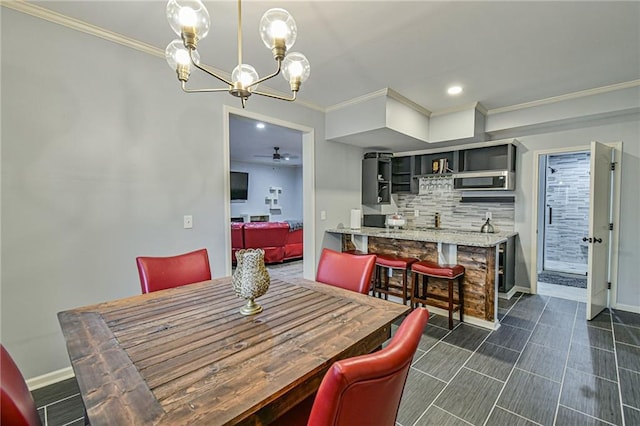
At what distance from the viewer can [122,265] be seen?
235 centimetres

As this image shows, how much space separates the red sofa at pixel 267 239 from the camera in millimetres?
5648

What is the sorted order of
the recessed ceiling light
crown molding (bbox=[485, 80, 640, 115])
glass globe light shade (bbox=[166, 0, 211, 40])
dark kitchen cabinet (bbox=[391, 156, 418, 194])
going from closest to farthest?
1. glass globe light shade (bbox=[166, 0, 211, 40])
2. crown molding (bbox=[485, 80, 640, 115])
3. the recessed ceiling light
4. dark kitchen cabinet (bbox=[391, 156, 418, 194])

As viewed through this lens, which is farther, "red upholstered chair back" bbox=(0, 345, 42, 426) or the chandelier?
the chandelier

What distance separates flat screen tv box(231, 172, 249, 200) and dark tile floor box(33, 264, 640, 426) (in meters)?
6.62

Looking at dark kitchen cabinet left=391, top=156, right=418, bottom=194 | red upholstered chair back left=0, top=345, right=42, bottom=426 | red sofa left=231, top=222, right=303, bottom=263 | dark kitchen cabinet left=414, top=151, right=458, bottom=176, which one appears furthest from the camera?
red sofa left=231, top=222, right=303, bottom=263

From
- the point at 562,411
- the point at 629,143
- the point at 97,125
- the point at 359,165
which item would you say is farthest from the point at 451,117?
the point at 97,125

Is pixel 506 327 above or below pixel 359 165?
below

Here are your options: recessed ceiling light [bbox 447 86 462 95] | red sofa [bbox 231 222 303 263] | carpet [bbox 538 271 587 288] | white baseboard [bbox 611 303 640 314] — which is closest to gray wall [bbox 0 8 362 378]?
recessed ceiling light [bbox 447 86 462 95]

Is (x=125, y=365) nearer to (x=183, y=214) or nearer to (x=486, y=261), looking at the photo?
(x=183, y=214)

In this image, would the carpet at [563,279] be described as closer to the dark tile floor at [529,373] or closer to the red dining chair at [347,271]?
the dark tile floor at [529,373]

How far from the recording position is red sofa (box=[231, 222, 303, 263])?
565cm

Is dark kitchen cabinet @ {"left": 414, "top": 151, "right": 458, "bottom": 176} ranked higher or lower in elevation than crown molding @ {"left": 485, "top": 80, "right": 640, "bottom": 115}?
lower

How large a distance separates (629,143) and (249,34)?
4.42m

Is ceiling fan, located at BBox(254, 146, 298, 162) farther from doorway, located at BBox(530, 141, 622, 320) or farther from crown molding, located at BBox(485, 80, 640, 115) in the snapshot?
doorway, located at BBox(530, 141, 622, 320)
